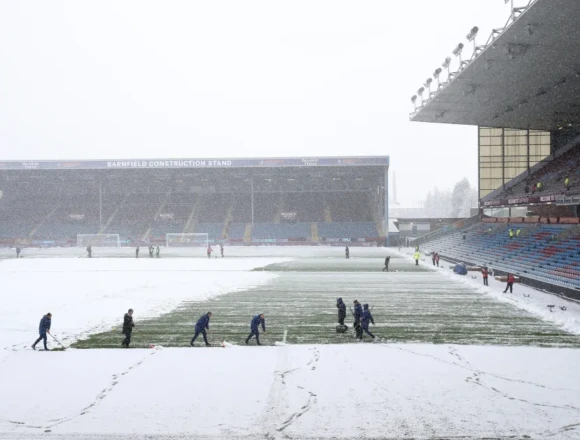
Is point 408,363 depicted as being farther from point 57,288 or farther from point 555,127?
point 555,127

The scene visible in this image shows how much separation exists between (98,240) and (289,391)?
61.2 metres

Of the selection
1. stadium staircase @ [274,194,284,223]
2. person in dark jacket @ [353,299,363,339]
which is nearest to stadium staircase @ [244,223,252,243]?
stadium staircase @ [274,194,284,223]

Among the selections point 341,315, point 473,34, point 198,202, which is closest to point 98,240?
point 198,202

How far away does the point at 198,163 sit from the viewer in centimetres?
6431

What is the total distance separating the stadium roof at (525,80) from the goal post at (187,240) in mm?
36164

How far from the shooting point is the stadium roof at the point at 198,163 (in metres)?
63.8

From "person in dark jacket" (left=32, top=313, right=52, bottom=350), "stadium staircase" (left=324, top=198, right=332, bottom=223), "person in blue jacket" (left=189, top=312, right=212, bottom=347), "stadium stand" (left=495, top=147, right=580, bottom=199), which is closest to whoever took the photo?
"person in dark jacket" (left=32, top=313, right=52, bottom=350)

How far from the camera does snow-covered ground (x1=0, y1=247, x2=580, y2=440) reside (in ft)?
27.8

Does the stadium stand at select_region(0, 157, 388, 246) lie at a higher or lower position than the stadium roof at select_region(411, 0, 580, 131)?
lower

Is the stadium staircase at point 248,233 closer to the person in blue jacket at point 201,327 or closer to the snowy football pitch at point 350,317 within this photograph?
the snowy football pitch at point 350,317

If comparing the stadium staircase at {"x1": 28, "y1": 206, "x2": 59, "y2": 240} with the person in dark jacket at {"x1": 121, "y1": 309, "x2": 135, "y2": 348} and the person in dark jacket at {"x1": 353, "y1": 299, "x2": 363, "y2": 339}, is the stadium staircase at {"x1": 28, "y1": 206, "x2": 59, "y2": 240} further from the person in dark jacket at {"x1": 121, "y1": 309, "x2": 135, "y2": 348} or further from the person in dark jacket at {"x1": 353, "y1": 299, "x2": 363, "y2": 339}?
the person in dark jacket at {"x1": 353, "y1": 299, "x2": 363, "y2": 339}

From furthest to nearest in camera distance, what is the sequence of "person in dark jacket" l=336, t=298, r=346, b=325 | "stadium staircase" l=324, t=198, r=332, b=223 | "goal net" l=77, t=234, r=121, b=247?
"stadium staircase" l=324, t=198, r=332, b=223 → "goal net" l=77, t=234, r=121, b=247 → "person in dark jacket" l=336, t=298, r=346, b=325

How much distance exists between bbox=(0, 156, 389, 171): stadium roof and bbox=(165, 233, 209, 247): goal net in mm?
9580

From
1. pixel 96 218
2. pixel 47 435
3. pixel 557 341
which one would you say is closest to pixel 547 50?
Result: pixel 557 341
